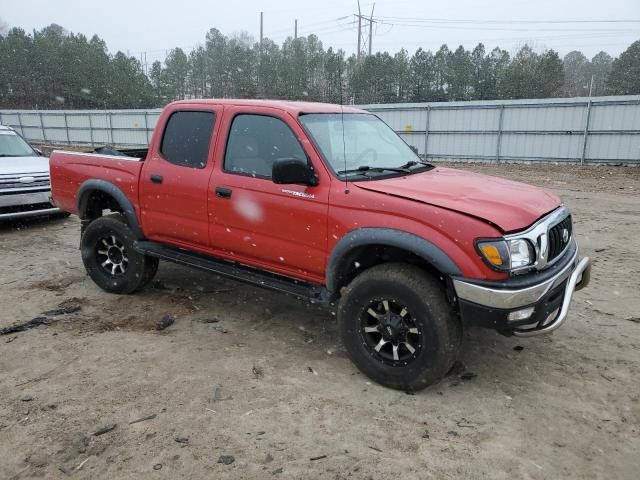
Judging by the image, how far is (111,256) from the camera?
17.6ft

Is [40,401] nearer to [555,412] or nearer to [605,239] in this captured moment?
[555,412]

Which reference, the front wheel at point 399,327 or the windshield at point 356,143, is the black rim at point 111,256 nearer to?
the windshield at point 356,143

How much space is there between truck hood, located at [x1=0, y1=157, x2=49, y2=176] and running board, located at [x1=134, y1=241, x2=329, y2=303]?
4410 mm

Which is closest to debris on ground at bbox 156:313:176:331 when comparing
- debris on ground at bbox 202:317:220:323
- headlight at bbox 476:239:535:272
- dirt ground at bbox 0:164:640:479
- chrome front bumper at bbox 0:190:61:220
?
dirt ground at bbox 0:164:640:479

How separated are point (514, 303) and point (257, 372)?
6.20 feet

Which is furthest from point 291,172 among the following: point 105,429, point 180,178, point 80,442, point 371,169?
point 80,442

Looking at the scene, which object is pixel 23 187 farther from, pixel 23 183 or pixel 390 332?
pixel 390 332

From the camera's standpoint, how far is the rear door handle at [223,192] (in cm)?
412

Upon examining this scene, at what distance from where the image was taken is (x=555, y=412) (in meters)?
3.21

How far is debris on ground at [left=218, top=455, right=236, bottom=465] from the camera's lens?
272 cm

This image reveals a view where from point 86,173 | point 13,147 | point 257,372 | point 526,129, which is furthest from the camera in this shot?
point 526,129

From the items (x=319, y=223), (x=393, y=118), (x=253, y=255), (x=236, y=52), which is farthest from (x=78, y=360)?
(x=236, y=52)

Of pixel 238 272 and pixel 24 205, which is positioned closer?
pixel 238 272

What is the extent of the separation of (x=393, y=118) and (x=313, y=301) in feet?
60.5
